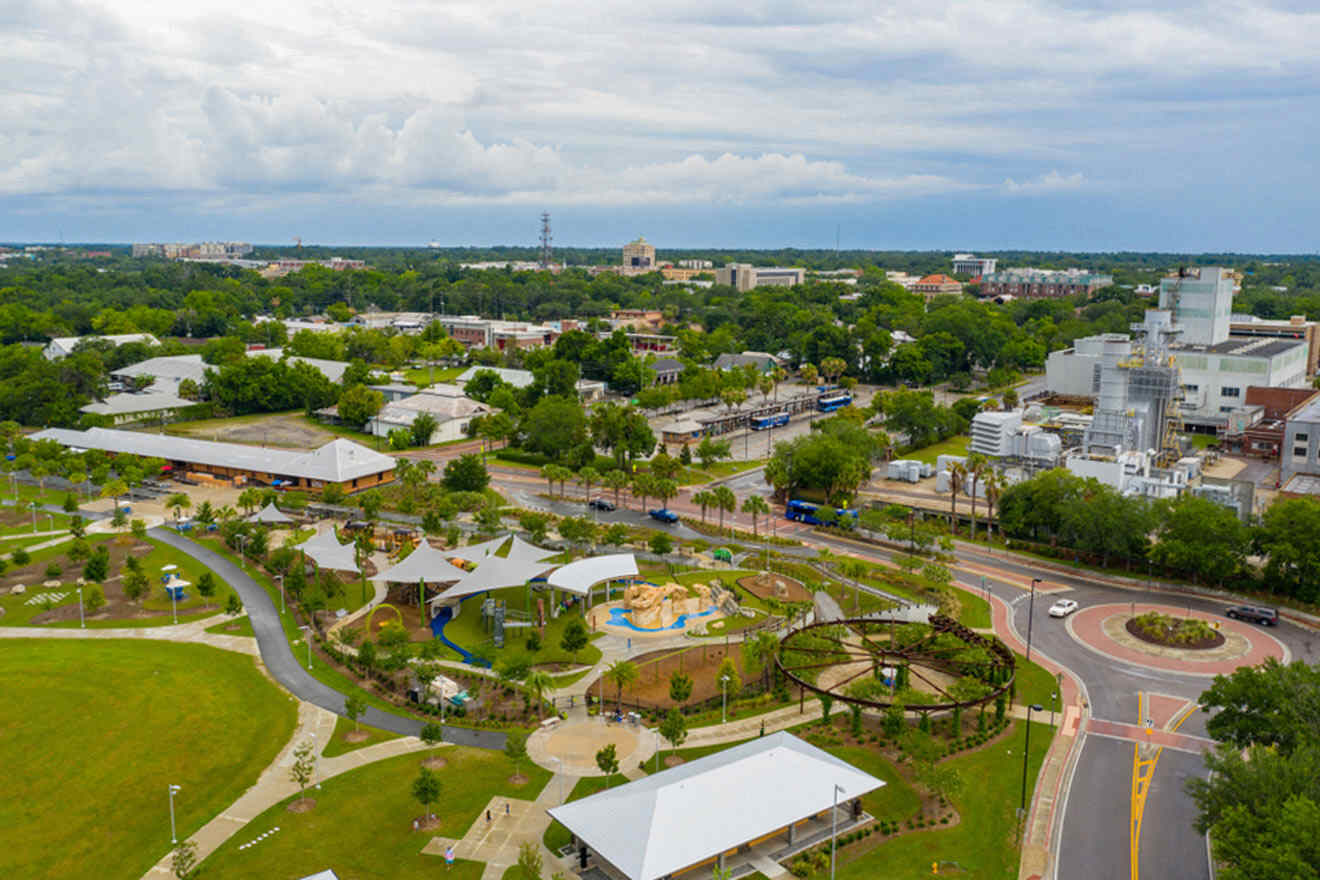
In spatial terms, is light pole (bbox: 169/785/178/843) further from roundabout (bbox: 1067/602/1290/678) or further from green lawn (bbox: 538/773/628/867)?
roundabout (bbox: 1067/602/1290/678)

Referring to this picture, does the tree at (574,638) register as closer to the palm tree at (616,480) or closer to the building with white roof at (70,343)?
the palm tree at (616,480)

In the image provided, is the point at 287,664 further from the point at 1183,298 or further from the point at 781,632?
the point at 1183,298

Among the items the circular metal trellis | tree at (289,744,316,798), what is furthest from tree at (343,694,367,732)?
the circular metal trellis

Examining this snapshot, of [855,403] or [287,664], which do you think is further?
[855,403]

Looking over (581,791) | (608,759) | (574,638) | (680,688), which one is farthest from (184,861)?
(574,638)

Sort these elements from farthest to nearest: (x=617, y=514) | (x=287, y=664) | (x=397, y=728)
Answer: (x=617, y=514) → (x=287, y=664) → (x=397, y=728)

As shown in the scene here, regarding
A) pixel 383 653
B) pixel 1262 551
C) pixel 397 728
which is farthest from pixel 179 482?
pixel 1262 551

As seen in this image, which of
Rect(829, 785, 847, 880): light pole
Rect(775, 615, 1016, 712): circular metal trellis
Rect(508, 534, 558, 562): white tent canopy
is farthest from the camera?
Rect(508, 534, 558, 562): white tent canopy
